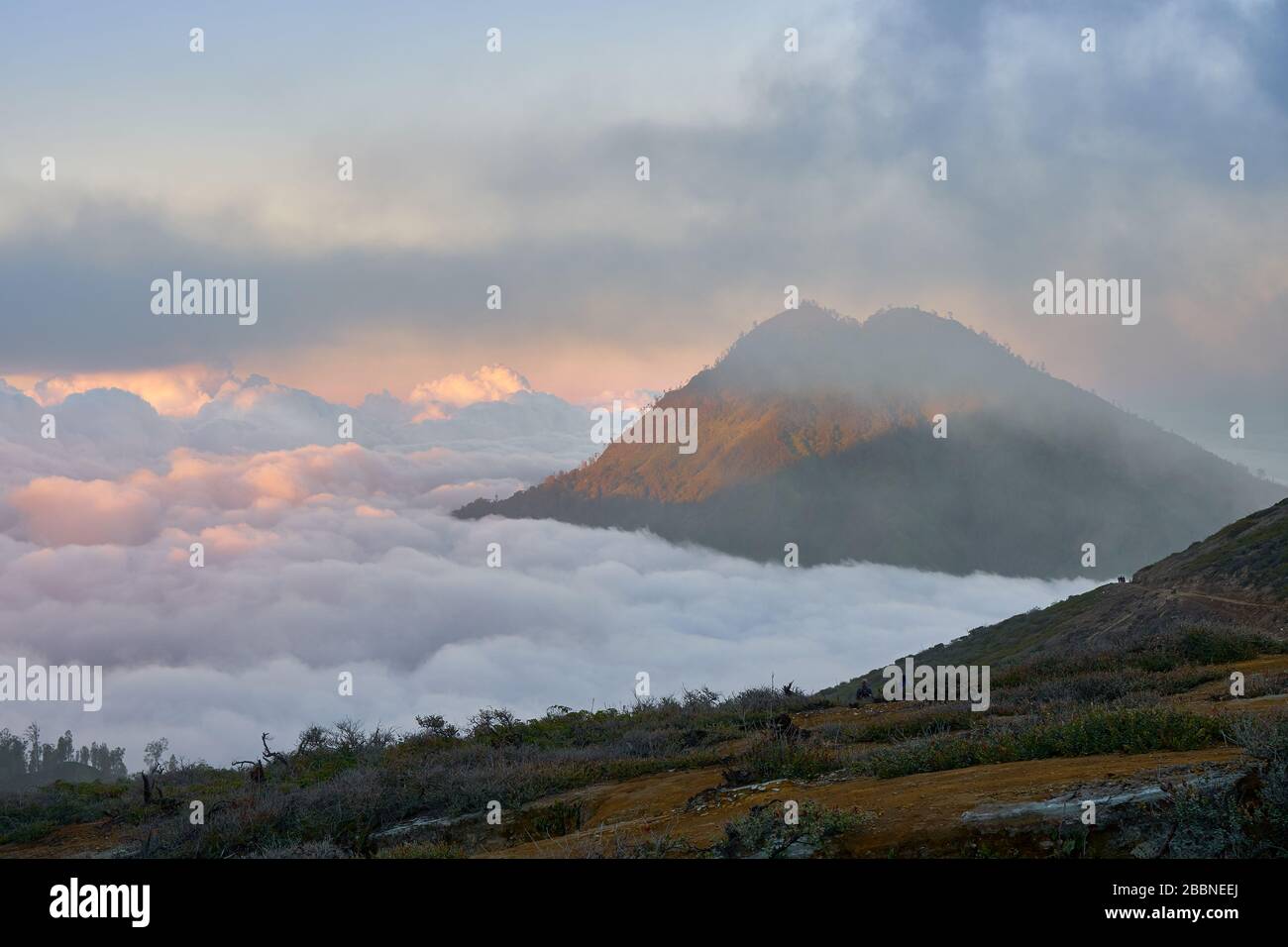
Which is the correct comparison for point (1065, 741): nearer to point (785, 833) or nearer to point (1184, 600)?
point (785, 833)

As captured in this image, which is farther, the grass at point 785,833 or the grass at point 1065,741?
the grass at point 1065,741

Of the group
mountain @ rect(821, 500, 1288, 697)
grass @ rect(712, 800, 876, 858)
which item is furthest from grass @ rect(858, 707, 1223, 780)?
mountain @ rect(821, 500, 1288, 697)

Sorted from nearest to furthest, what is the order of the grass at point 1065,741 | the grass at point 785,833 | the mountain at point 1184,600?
the grass at point 785,833 < the grass at point 1065,741 < the mountain at point 1184,600

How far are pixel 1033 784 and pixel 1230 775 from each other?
1582 millimetres

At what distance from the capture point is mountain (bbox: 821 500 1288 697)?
119 ft

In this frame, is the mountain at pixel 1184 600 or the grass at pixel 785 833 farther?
the mountain at pixel 1184 600

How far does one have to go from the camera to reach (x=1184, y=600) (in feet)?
133

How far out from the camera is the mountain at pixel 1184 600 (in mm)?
36281

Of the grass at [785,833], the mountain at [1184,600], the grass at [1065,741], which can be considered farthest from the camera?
the mountain at [1184,600]

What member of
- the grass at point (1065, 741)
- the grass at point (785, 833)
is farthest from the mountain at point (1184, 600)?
the grass at point (785, 833)

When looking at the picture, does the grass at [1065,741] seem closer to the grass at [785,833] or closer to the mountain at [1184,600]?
the grass at [785,833]

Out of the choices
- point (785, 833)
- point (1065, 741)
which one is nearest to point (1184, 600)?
point (1065, 741)
